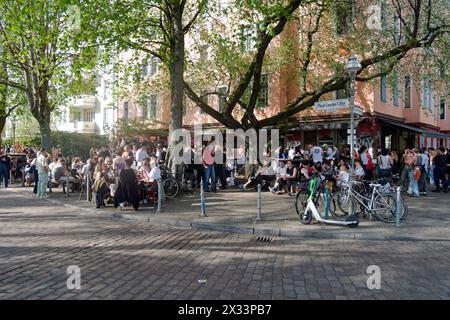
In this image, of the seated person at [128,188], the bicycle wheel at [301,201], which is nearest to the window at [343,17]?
the bicycle wheel at [301,201]

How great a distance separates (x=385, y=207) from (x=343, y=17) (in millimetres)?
12509

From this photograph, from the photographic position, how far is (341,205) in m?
9.33

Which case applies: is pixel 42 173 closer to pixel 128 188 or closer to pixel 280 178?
pixel 128 188

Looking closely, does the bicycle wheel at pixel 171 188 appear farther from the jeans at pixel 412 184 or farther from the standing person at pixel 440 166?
the standing person at pixel 440 166

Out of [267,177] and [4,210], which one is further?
[267,177]

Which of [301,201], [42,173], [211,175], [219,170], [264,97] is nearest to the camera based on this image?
[301,201]

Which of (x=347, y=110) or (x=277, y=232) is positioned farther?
(x=347, y=110)

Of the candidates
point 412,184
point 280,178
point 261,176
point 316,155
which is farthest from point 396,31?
point 261,176

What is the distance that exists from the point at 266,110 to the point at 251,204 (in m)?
15.6

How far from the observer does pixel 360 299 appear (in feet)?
14.2

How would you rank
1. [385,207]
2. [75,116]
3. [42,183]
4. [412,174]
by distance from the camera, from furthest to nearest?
1. [75,116]
2. [42,183]
3. [412,174]
4. [385,207]

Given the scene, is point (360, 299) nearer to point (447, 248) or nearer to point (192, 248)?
point (192, 248)

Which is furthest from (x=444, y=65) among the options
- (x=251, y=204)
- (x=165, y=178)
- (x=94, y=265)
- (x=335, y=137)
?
(x=94, y=265)
